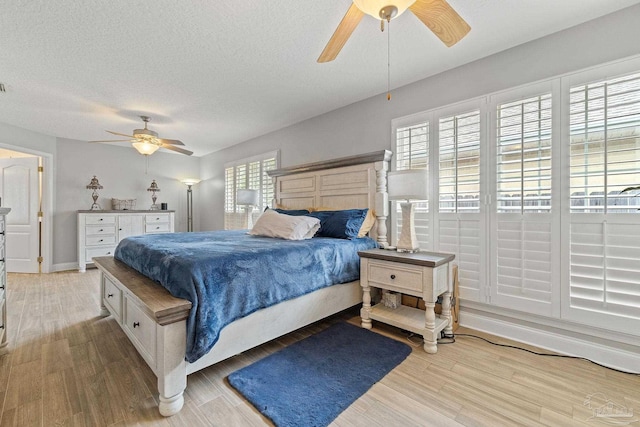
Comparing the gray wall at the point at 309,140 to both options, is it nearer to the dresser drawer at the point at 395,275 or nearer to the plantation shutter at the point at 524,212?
the plantation shutter at the point at 524,212

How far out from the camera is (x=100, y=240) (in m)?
4.98

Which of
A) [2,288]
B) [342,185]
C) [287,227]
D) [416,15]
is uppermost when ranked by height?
Result: [416,15]

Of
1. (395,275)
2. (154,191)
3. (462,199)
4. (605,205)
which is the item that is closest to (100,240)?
(154,191)

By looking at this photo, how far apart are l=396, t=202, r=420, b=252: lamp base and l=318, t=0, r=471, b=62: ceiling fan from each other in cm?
130

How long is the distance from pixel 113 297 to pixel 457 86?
3.67m

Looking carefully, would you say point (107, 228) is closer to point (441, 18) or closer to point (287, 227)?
point (287, 227)

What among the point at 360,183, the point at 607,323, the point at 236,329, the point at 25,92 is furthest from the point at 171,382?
the point at 25,92

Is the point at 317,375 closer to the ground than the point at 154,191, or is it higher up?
closer to the ground

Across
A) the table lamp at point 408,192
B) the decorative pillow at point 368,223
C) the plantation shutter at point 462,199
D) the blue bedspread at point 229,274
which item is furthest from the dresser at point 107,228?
the plantation shutter at point 462,199

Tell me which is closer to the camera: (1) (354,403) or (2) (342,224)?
(1) (354,403)

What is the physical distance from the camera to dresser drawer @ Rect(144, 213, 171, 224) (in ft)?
17.9

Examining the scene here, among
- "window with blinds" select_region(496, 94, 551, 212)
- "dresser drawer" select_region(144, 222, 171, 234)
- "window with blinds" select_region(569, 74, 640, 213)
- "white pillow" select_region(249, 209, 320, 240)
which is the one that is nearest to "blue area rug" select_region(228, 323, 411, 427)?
"white pillow" select_region(249, 209, 320, 240)

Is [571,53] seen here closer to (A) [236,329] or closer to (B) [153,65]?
(A) [236,329]

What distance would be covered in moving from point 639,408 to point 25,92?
581cm
